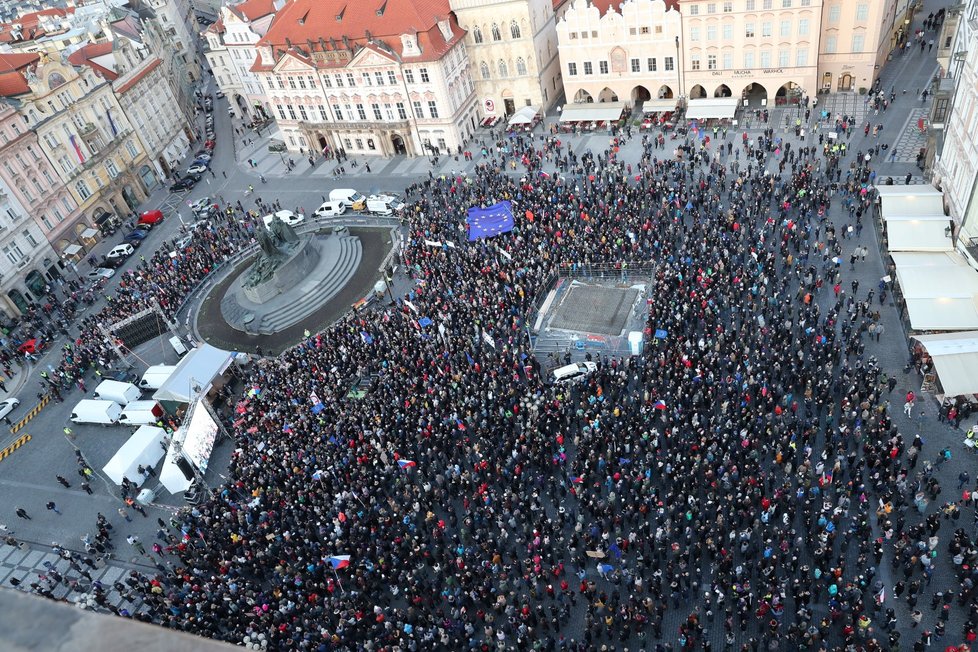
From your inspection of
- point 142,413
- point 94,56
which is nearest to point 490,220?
point 142,413

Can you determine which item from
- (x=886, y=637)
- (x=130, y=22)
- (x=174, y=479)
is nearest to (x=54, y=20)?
(x=130, y=22)

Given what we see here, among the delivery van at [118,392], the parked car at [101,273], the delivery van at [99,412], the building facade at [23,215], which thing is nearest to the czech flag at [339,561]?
the delivery van at [99,412]

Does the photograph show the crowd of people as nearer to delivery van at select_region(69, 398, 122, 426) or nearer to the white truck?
delivery van at select_region(69, 398, 122, 426)

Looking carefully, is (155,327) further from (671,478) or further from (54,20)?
(54,20)

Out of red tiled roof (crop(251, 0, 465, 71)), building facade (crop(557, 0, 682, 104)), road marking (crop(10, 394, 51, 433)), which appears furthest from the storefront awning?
road marking (crop(10, 394, 51, 433))

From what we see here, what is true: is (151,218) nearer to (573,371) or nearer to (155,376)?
(155,376)
